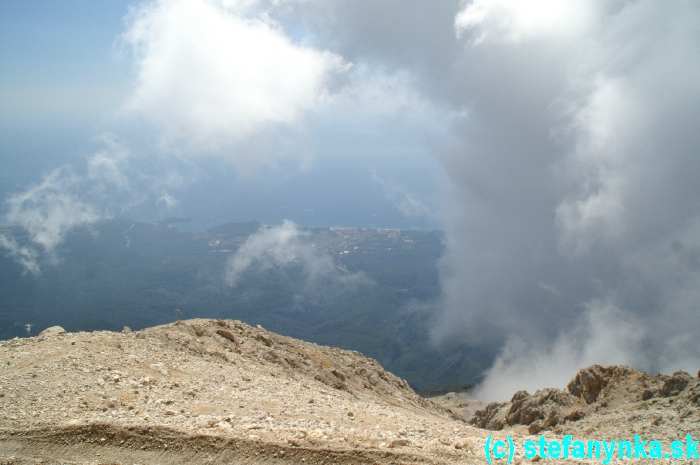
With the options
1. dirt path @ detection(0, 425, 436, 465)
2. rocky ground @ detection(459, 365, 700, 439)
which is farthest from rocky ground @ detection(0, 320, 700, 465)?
rocky ground @ detection(459, 365, 700, 439)

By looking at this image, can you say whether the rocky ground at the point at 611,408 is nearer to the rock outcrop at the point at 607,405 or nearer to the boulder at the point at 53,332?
the rock outcrop at the point at 607,405

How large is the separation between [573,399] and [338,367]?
22292 millimetres

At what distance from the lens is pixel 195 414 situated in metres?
19.5

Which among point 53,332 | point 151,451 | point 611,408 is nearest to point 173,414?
point 151,451

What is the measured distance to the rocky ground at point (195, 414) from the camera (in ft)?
53.4

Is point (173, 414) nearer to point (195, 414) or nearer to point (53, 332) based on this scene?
point (195, 414)

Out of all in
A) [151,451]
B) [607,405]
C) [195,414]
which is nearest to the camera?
[151,451]

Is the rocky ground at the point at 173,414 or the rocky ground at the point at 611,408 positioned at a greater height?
the rocky ground at the point at 611,408

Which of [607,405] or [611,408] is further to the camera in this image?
[607,405]

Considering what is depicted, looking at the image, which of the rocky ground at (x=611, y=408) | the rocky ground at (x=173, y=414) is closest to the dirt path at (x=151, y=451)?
the rocky ground at (x=173, y=414)

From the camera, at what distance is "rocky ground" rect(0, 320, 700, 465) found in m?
16.3

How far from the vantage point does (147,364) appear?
25516 millimetres

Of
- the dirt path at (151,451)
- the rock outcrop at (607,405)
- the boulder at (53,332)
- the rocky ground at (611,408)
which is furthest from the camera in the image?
the boulder at (53,332)

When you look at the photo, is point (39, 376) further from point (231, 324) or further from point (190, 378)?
point (231, 324)
